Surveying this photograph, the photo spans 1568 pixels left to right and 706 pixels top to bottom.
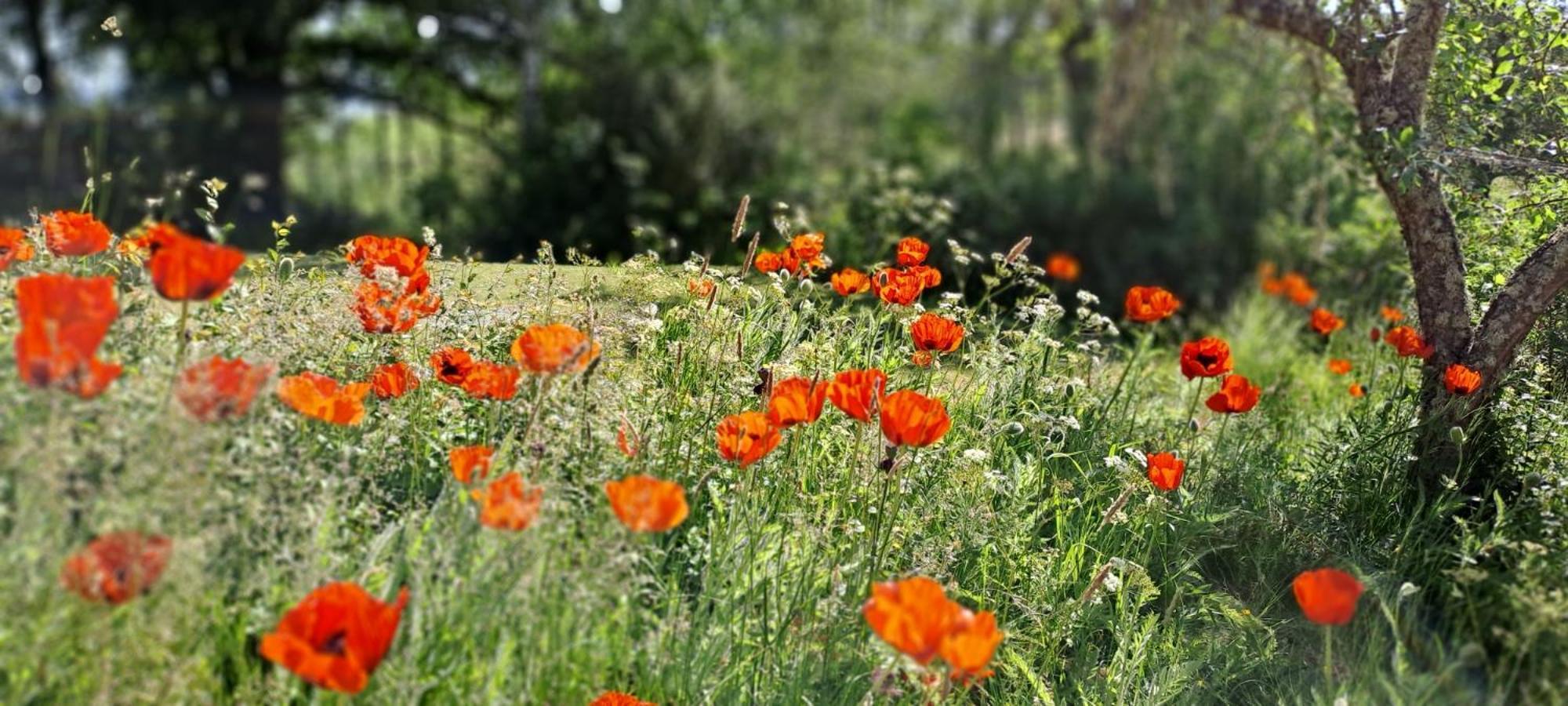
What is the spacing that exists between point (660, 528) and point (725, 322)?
131 cm

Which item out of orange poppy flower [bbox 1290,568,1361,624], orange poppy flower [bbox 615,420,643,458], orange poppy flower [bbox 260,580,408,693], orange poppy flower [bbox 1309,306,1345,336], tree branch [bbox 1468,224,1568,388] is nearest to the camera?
orange poppy flower [bbox 260,580,408,693]

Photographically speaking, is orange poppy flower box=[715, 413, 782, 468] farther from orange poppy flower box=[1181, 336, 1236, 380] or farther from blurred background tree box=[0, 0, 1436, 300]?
blurred background tree box=[0, 0, 1436, 300]

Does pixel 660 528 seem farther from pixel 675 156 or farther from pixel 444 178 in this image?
pixel 444 178

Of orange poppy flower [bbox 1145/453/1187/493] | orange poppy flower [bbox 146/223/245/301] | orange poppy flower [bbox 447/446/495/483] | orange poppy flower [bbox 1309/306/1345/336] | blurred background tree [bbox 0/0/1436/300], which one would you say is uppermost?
orange poppy flower [bbox 146/223/245/301]

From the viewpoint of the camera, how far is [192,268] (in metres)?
2.15

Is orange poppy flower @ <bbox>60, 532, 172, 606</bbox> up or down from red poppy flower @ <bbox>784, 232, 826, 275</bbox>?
down

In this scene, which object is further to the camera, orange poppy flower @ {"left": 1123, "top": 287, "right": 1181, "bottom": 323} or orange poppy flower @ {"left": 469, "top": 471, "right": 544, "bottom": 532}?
orange poppy flower @ {"left": 1123, "top": 287, "right": 1181, "bottom": 323}

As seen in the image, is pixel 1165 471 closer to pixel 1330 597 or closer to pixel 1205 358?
pixel 1205 358

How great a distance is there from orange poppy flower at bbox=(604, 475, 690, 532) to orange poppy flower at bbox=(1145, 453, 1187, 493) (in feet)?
4.03

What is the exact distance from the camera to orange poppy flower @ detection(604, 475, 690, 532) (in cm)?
215

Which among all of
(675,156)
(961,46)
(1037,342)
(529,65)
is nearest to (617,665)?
(1037,342)

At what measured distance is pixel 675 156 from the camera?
11.2 meters

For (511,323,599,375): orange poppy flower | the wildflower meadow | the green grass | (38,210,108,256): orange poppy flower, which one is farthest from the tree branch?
(38,210,108,256): orange poppy flower

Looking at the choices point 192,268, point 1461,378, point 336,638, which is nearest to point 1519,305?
point 1461,378
